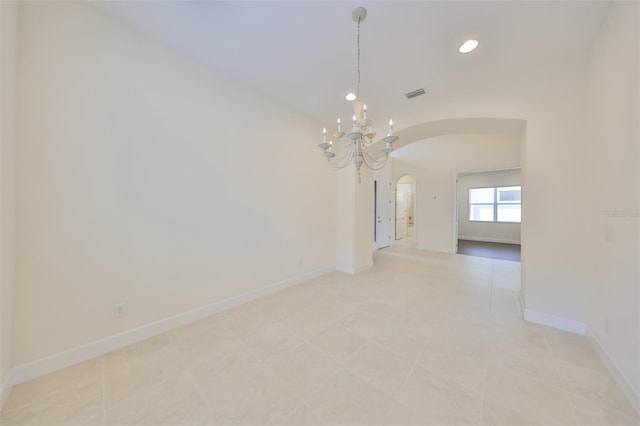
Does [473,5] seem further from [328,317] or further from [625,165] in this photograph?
[328,317]

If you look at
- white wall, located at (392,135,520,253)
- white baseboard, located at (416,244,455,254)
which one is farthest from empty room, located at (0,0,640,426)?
white wall, located at (392,135,520,253)

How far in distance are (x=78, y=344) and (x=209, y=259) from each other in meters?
1.20

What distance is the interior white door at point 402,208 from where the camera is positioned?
891cm

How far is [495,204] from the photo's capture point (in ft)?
26.1

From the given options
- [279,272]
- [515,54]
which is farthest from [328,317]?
[515,54]

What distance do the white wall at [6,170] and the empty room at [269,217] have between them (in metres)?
0.02

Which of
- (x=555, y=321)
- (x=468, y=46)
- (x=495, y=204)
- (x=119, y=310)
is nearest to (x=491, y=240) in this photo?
(x=495, y=204)

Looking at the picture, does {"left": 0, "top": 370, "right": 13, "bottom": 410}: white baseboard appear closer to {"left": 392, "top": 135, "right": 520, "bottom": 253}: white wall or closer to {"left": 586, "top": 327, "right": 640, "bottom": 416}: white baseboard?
{"left": 586, "top": 327, "right": 640, "bottom": 416}: white baseboard

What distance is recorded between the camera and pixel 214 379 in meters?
1.64

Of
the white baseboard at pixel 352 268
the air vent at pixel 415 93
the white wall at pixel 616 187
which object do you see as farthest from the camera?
the white baseboard at pixel 352 268

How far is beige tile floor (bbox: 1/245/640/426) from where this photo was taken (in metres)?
1.35

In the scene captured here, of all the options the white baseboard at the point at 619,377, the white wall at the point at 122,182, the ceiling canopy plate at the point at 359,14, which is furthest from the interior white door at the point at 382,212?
the ceiling canopy plate at the point at 359,14

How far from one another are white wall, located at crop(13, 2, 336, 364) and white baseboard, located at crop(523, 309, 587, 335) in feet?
11.0

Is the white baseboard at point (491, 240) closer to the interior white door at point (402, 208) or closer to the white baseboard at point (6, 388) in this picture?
the interior white door at point (402, 208)
